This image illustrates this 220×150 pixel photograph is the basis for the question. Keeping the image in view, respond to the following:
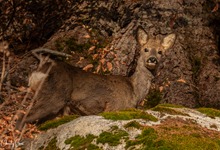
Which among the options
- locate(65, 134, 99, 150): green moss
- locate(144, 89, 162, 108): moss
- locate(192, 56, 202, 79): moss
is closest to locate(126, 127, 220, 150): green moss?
locate(65, 134, 99, 150): green moss

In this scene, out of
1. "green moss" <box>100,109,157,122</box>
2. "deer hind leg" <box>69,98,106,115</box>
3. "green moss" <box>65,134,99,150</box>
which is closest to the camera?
"green moss" <box>65,134,99,150</box>

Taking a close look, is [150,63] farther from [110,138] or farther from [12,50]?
[12,50]

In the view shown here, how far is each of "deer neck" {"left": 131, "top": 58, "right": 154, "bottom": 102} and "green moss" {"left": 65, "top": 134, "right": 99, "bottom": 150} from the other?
14.3 ft

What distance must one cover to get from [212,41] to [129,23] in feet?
10.8

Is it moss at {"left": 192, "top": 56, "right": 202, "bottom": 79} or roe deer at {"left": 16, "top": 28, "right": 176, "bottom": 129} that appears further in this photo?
moss at {"left": 192, "top": 56, "right": 202, "bottom": 79}

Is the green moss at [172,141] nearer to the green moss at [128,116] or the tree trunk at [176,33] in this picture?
the green moss at [128,116]

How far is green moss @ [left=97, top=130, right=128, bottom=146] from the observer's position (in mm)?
6523

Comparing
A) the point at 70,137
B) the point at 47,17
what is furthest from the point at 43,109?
the point at 47,17

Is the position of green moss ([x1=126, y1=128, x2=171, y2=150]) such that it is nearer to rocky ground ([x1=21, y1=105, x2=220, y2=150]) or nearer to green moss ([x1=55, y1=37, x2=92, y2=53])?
rocky ground ([x1=21, y1=105, x2=220, y2=150])

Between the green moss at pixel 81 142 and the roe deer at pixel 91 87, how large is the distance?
7.03 ft

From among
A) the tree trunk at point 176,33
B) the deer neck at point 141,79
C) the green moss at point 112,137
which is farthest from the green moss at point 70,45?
the green moss at point 112,137

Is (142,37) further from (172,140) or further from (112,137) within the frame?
(172,140)

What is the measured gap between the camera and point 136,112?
810 centimetres

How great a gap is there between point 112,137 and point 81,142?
1.90ft
